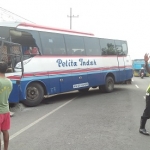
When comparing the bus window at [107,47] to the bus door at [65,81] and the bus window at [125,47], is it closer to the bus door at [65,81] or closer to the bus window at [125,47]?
the bus window at [125,47]

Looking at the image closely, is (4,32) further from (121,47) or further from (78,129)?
(121,47)

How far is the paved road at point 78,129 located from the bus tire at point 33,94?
656 millimetres

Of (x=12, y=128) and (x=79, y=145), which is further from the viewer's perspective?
(x=12, y=128)

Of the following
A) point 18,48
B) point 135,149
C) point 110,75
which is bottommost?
point 135,149

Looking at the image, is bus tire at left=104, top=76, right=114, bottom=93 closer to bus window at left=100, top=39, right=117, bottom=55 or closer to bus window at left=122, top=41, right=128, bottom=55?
bus window at left=100, top=39, right=117, bottom=55

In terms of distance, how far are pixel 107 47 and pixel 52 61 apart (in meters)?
4.85

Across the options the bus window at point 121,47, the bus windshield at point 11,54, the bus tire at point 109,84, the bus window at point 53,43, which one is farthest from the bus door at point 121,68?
the bus windshield at point 11,54

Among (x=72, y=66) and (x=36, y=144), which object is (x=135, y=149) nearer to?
(x=36, y=144)

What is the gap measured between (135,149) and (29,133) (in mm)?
2441

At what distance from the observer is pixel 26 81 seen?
9.21 m

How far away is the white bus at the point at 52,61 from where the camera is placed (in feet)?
29.2

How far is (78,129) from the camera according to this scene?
6.07 m

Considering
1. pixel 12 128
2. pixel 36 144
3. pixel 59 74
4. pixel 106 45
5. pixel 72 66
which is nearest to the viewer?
pixel 36 144

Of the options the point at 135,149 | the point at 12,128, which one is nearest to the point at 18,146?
the point at 12,128
